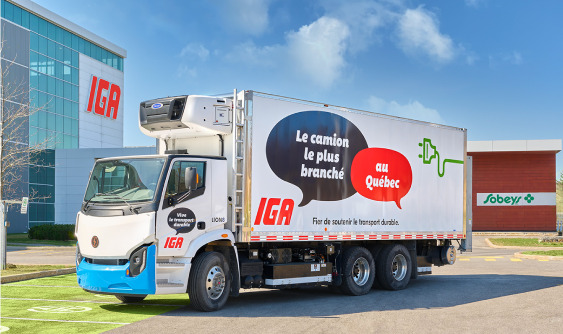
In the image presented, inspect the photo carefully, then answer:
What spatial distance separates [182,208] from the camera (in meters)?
10.9

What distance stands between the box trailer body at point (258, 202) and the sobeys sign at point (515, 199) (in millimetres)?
34446

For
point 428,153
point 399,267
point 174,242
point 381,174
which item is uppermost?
point 428,153

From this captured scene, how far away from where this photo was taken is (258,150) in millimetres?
11969

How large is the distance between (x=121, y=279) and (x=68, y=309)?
1626 millimetres

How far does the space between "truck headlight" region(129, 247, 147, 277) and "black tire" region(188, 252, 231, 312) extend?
942 millimetres

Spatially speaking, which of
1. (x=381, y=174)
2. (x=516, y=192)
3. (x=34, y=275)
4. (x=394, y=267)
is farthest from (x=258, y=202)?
(x=516, y=192)

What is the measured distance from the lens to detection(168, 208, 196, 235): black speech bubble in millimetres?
10781

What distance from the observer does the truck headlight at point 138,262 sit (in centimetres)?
1047

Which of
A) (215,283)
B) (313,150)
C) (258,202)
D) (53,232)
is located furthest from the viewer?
(53,232)

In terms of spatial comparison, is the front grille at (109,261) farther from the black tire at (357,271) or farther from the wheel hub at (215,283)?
the black tire at (357,271)

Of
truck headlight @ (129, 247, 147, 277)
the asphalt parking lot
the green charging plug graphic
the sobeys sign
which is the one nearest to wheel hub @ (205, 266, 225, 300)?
the asphalt parking lot

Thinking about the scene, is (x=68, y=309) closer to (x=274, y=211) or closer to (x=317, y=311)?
(x=274, y=211)

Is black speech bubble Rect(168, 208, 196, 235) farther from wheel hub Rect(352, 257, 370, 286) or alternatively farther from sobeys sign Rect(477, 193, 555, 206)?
sobeys sign Rect(477, 193, 555, 206)

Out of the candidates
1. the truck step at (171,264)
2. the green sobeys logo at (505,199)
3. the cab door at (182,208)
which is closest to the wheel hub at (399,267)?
the cab door at (182,208)
